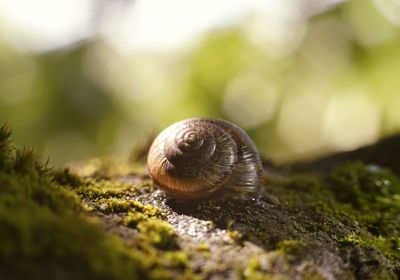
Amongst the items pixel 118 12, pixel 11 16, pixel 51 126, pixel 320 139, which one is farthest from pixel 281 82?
pixel 11 16

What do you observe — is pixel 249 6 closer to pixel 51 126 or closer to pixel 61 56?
pixel 61 56

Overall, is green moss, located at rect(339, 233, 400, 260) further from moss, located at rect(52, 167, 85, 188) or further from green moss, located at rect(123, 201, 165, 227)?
moss, located at rect(52, 167, 85, 188)

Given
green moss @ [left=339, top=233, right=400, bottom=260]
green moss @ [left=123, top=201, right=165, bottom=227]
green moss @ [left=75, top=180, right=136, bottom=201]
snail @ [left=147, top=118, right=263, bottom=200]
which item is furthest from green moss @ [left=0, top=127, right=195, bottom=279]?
green moss @ [left=339, top=233, right=400, bottom=260]

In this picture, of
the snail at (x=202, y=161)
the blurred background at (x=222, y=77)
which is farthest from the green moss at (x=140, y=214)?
the blurred background at (x=222, y=77)

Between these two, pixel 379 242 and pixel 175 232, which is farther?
pixel 379 242

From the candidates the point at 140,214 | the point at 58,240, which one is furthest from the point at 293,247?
the point at 58,240

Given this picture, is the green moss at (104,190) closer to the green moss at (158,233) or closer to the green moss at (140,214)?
the green moss at (140,214)

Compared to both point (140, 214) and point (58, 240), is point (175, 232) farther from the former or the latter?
point (58, 240)
